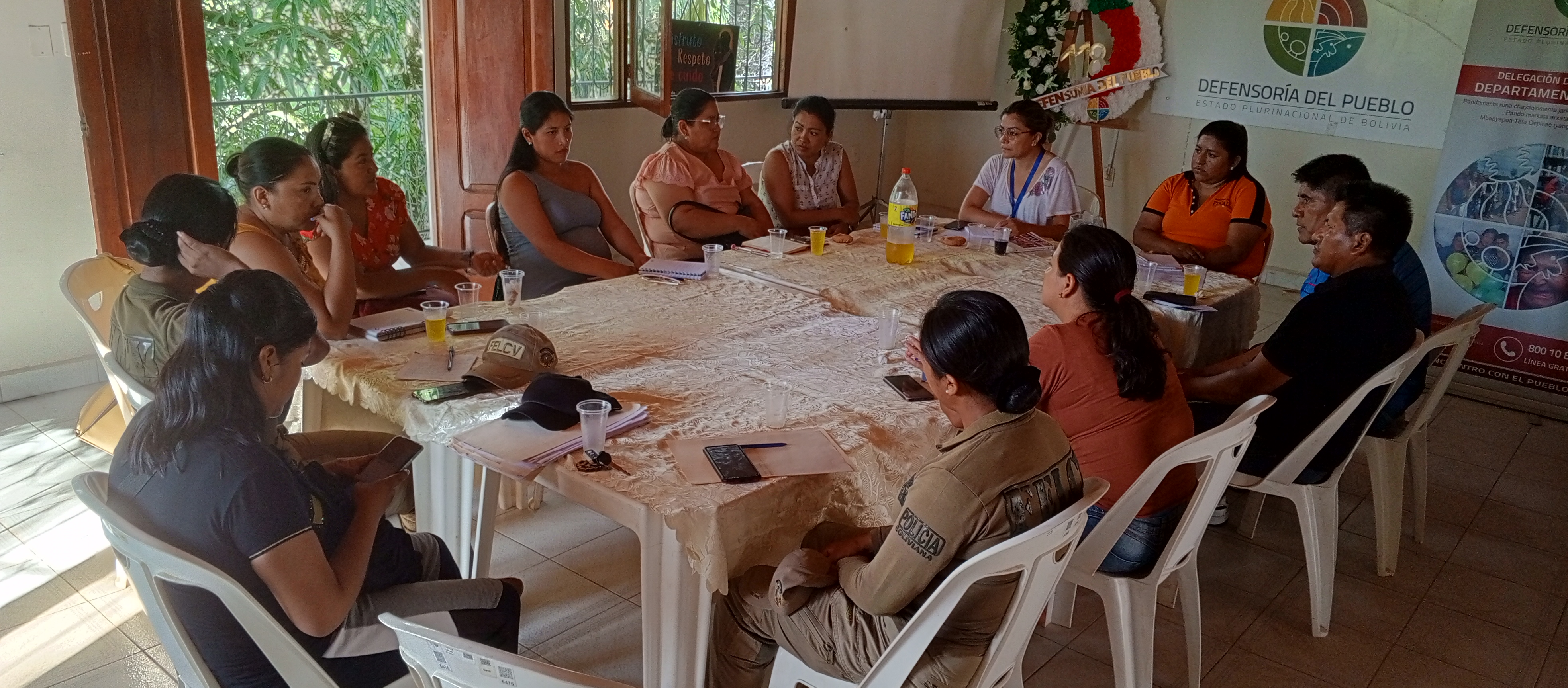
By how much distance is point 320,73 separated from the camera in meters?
4.39

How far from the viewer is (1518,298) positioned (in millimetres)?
4633

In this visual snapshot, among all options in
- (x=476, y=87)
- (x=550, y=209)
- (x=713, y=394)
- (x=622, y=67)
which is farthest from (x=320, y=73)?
(x=713, y=394)

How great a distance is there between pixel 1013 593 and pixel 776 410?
0.64m

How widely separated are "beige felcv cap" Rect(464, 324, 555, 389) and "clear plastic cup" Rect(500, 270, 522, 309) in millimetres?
427

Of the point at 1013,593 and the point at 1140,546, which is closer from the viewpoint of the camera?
the point at 1013,593

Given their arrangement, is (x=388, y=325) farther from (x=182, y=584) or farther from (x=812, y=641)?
(x=812, y=641)

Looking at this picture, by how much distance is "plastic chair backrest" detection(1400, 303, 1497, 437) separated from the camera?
2750mm

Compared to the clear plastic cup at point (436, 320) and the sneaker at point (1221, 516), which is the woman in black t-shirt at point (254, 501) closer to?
the clear plastic cup at point (436, 320)

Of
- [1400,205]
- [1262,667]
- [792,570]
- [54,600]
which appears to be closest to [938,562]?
[792,570]

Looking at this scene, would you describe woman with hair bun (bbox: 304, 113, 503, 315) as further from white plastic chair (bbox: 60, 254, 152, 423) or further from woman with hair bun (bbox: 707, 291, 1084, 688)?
woman with hair bun (bbox: 707, 291, 1084, 688)

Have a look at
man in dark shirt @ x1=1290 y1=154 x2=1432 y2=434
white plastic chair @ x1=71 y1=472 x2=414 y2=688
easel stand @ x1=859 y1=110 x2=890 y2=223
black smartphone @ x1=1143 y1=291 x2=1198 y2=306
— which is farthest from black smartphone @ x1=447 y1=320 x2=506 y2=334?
easel stand @ x1=859 y1=110 x2=890 y2=223

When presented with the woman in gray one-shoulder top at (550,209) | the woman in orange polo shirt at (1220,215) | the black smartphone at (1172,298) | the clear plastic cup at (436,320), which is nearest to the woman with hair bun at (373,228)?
the woman in gray one-shoulder top at (550,209)

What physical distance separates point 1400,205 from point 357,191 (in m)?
2.88

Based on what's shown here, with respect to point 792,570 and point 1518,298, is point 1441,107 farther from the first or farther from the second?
point 792,570
